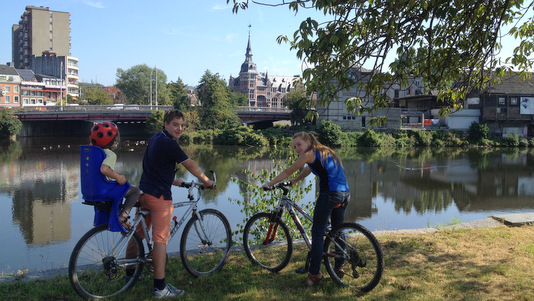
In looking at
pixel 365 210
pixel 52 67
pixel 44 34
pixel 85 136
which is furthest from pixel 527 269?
pixel 44 34

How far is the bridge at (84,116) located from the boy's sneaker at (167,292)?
145 ft

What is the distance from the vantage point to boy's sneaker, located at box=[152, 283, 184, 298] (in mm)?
3916

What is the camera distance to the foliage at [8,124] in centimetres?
4175

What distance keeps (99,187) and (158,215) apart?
568mm

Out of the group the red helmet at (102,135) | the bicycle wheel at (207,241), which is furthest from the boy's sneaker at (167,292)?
the red helmet at (102,135)

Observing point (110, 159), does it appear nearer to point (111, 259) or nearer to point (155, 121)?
point (111, 259)

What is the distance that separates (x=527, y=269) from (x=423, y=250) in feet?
3.67

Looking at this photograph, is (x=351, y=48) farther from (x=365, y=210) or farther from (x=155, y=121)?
(x=155, y=121)

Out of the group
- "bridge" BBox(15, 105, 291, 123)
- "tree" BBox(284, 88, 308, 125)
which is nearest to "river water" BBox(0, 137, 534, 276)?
"bridge" BBox(15, 105, 291, 123)

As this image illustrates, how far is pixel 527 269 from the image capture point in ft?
15.4

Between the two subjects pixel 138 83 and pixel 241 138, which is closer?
pixel 241 138

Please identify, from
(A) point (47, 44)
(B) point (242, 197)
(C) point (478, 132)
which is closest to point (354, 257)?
(B) point (242, 197)

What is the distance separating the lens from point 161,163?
155 inches

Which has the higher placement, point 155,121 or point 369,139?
point 155,121
